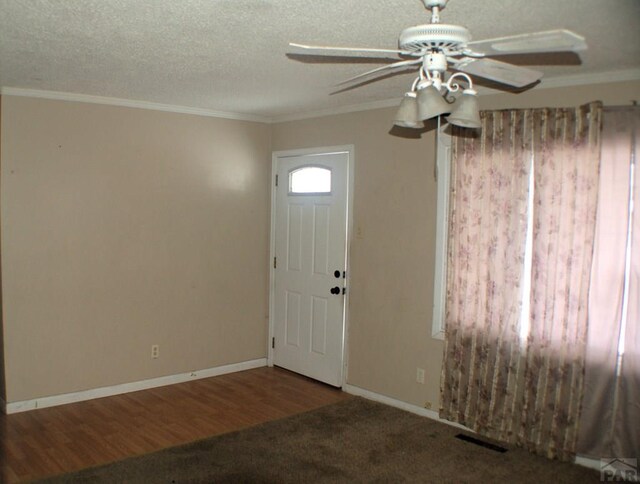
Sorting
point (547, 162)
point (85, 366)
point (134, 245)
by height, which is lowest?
point (85, 366)

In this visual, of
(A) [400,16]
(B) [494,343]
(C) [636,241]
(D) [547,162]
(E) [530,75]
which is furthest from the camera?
(B) [494,343]

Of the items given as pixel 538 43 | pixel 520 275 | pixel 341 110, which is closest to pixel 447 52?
pixel 538 43

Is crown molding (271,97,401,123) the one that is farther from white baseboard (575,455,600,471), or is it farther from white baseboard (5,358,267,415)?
white baseboard (575,455,600,471)

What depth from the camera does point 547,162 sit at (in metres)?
3.68

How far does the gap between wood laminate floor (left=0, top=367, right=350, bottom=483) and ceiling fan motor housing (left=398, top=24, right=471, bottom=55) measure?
10.5ft

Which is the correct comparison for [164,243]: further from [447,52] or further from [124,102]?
[447,52]

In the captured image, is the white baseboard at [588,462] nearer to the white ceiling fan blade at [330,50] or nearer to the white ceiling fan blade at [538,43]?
the white ceiling fan blade at [538,43]

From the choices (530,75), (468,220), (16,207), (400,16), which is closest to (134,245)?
(16,207)

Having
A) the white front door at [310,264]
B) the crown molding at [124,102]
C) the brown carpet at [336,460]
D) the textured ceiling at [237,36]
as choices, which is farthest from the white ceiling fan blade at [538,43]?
the crown molding at [124,102]

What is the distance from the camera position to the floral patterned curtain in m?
3.57

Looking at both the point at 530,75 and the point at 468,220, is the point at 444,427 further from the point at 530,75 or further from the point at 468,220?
the point at 530,75

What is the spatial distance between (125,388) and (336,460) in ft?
7.45

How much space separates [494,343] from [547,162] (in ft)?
4.25

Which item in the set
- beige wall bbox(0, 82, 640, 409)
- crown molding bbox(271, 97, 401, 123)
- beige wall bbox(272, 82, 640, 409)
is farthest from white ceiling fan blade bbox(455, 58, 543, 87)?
crown molding bbox(271, 97, 401, 123)
